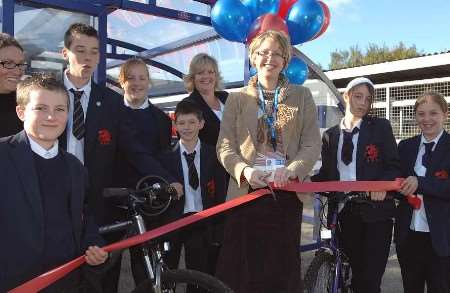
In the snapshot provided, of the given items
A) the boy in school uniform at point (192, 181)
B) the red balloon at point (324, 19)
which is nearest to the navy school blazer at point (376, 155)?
the boy in school uniform at point (192, 181)

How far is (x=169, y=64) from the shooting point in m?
7.66

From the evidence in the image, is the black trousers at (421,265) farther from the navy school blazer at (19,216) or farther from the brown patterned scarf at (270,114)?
the navy school blazer at (19,216)

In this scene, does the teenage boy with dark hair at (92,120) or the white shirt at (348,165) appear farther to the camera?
the white shirt at (348,165)

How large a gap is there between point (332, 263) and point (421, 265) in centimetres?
63

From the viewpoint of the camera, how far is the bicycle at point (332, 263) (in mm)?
2990

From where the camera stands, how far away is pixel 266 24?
452 cm

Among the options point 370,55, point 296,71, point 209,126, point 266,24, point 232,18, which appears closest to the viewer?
point 209,126

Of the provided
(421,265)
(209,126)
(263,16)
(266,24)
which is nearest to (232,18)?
(263,16)

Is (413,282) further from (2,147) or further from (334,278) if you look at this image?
(2,147)

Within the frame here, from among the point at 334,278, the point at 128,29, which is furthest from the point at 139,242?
the point at 128,29

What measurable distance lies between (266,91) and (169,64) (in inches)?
204

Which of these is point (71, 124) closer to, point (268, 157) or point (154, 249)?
point (154, 249)

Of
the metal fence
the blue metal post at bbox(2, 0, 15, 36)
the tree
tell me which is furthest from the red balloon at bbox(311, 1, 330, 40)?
the tree

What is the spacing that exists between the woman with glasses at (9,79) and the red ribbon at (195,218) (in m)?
1.02
